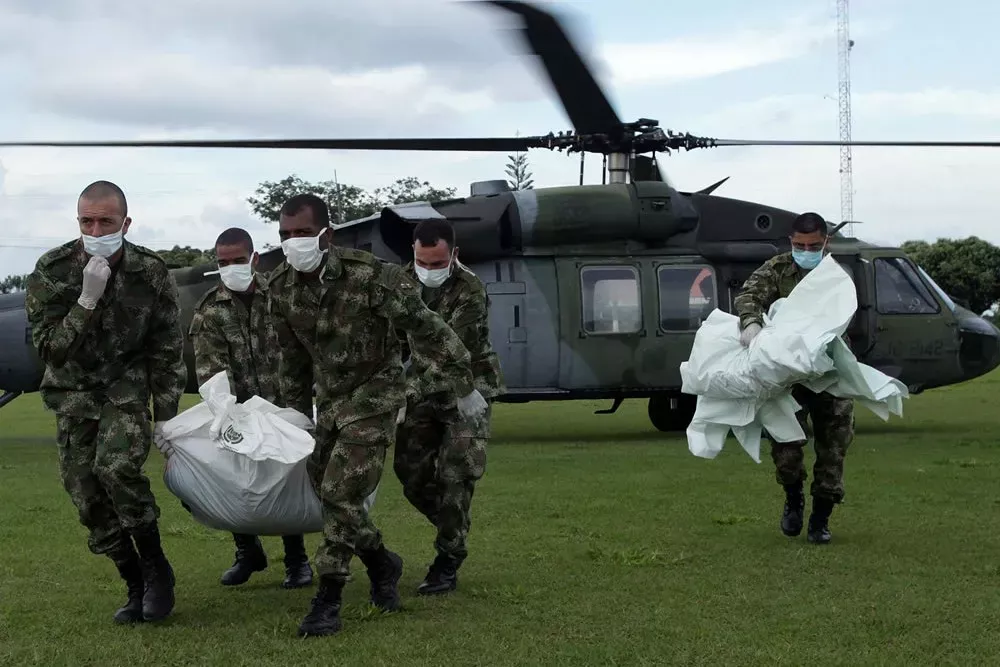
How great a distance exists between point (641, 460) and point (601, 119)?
3598 millimetres

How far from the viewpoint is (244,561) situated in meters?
6.35

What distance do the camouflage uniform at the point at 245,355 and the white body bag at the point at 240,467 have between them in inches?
35.1

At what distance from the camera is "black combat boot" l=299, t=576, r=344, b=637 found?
5070mm

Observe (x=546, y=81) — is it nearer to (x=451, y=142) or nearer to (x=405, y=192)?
(x=451, y=142)

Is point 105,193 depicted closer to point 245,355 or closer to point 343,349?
point 343,349

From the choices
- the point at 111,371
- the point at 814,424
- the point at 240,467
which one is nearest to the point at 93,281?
the point at 111,371

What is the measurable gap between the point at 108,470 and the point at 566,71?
7.14 metres

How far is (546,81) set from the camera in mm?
11516

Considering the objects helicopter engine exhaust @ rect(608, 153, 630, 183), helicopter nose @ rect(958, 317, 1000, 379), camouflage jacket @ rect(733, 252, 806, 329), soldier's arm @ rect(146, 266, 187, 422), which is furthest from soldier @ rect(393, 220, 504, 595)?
helicopter nose @ rect(958, 317, 1000, 379)

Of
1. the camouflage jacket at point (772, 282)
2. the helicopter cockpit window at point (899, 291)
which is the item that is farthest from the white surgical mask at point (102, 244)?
the helicopter cockpit window at point (899, 291)

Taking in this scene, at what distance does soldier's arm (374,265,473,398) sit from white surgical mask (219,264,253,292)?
1395 millimetres

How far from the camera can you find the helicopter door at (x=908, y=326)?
14047mm

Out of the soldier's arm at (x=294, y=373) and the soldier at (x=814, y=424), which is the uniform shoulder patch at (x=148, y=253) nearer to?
the soldier's arm at (x=294, y=373)

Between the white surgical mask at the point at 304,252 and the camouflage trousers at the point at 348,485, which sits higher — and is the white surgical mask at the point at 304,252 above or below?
above
